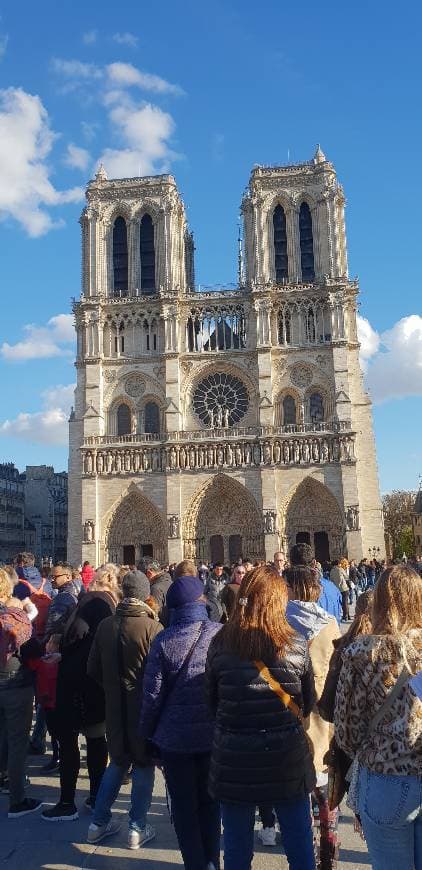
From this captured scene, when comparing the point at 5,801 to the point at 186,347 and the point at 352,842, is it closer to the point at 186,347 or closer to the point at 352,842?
the point at 352,842

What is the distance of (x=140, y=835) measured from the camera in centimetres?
497

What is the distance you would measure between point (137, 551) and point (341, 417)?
37.9ft

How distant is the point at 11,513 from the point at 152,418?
881 inches

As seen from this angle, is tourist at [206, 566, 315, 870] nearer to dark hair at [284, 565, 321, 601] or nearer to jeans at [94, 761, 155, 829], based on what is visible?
dark hair at [284, 565, 321, 601]

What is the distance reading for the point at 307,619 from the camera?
15.1 feet

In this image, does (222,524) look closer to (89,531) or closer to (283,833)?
(89,531)

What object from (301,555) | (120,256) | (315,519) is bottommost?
(301,555)

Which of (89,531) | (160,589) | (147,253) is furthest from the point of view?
(147,253)

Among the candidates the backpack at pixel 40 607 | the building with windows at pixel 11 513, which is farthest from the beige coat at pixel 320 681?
the building with windows at pixel 11 513

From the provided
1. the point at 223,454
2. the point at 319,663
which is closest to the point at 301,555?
the point at 319,663

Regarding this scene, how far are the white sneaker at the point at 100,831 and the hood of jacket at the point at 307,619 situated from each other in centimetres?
213

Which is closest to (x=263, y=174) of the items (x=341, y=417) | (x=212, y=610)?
(x=341, y=417)

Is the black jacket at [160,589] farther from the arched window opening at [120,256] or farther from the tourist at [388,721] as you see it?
the arched window opening at [120,256]

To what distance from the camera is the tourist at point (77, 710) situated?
5621mm
